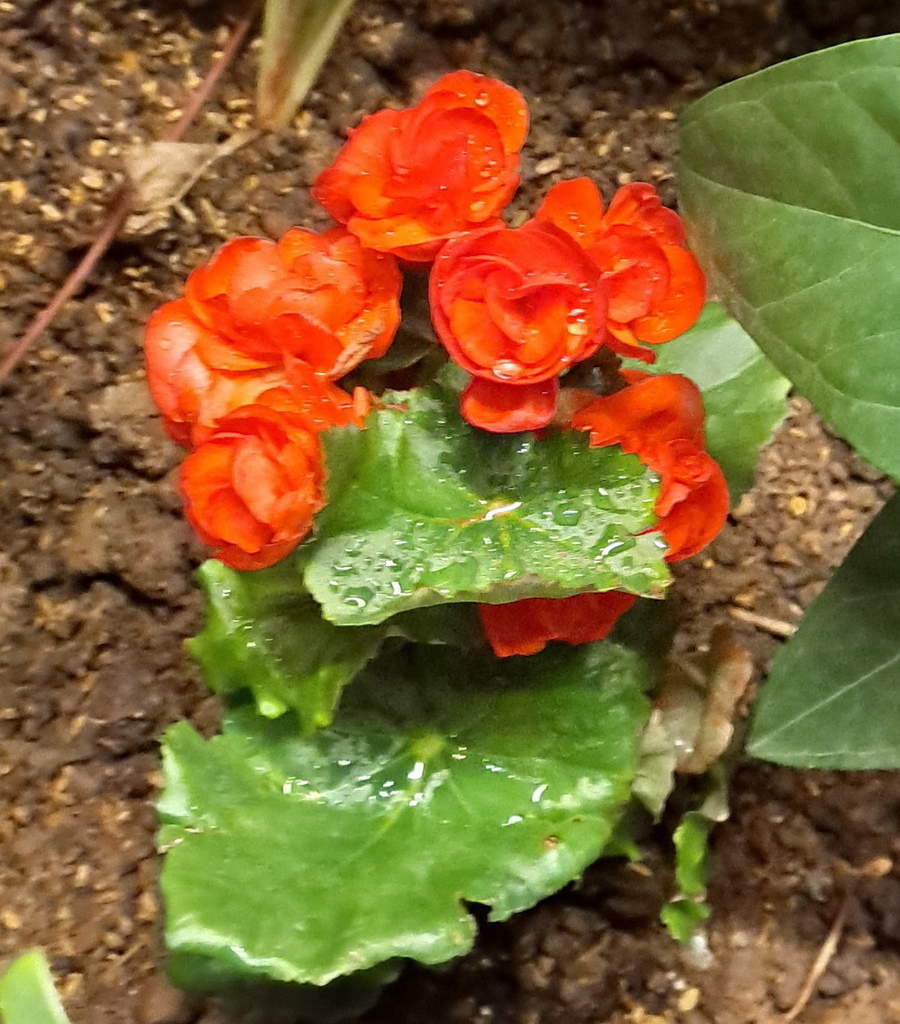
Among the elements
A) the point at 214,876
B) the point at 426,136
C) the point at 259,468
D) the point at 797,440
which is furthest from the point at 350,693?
the point at 797,440

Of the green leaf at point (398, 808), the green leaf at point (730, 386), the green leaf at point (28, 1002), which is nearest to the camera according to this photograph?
the green leaf at point (28, 1002)

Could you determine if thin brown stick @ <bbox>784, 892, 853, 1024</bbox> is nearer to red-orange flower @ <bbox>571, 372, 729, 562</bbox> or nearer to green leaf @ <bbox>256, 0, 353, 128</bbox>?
red-orange flower @ <bbox>571, 372, 729, 562</bbox>

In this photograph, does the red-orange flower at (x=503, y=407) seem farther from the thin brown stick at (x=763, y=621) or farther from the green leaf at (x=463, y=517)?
the thin brown stick at (x=763, y=621)

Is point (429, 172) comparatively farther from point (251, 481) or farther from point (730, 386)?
point (730, 386)

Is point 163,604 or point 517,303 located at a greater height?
point 517,303

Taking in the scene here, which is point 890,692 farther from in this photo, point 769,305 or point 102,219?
point 102,219

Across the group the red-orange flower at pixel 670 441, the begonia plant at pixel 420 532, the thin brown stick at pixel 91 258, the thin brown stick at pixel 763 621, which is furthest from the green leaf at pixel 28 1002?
the thin brown stick at pixel 763 621

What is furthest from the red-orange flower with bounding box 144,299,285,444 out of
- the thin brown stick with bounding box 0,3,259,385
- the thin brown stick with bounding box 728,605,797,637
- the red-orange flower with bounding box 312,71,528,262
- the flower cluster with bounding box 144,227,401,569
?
the thin brown stick with bounding box 728,605,797,637

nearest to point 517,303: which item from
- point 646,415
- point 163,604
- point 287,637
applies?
point 646,415
